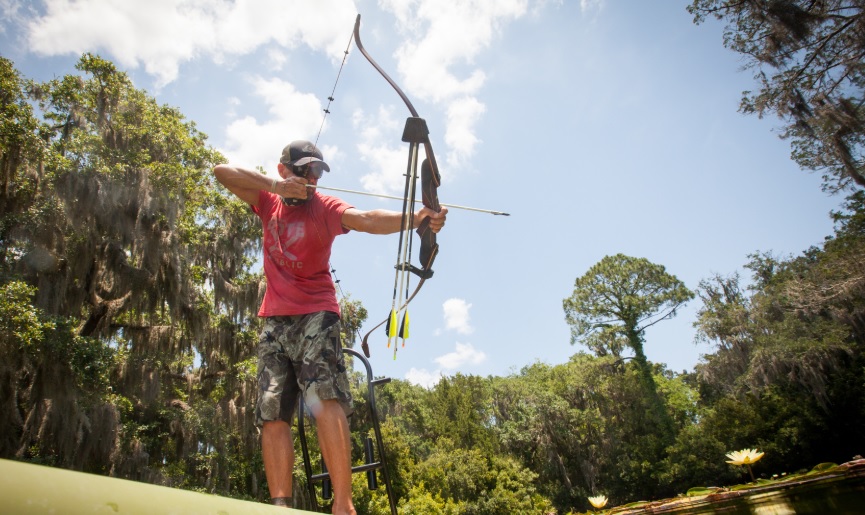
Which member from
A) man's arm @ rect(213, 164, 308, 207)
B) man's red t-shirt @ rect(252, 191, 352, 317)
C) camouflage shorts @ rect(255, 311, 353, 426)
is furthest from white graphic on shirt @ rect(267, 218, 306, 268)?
camouflage shorts @ rect(255, 311, 353, 426)

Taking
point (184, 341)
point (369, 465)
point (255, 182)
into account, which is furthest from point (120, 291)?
point (369, 465)

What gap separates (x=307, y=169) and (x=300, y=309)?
27.2 inches

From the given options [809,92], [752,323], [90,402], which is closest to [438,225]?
[90,402]

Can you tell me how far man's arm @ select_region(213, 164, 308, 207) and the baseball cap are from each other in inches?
2.8

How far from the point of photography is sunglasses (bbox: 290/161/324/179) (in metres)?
2.30

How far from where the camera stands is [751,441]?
19391mm

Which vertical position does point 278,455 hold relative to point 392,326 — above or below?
below

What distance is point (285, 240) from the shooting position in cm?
229

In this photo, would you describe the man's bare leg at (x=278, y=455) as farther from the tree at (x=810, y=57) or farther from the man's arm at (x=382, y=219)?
the tree at (x=810, y=57)

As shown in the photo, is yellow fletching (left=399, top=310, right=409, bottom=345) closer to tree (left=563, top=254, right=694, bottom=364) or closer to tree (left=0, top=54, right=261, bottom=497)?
tree (left=0, top=54, right=261, bottom=497)

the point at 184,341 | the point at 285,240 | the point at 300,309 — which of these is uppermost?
the point at 184,341

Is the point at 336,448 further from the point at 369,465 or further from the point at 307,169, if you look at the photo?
the point at 307,169

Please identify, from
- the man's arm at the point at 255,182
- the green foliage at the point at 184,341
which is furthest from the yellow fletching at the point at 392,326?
the green foliage at the point at 184,341

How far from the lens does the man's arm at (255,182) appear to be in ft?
7.34
